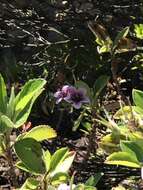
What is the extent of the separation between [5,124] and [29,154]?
9 centimetres

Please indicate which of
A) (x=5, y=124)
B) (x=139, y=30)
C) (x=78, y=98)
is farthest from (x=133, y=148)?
(x=139, y=30)

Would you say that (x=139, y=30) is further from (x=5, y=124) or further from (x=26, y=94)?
(x=5, y=124)

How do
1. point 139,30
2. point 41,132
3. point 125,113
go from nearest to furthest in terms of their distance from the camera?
point 41,132
point 125,113
point 139,30

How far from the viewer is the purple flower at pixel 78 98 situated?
1477 millimetres

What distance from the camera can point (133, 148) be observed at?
110 cm

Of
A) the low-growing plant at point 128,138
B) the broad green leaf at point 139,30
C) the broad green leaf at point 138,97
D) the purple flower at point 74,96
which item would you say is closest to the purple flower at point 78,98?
the purple flower at point 74,96

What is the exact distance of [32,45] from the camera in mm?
2053

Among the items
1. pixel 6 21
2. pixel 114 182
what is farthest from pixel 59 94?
pixel 6 21

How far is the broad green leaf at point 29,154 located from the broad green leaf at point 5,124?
1.6 inches

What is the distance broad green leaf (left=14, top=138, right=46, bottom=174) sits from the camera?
3.78 feet

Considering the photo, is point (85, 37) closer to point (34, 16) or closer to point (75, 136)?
point (34, 16)

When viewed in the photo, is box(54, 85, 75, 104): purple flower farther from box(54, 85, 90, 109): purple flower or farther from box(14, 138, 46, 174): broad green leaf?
box(14, 138, 46, 174): broad green leaf

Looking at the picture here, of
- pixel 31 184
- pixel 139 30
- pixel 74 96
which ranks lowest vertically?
pixel 31 184

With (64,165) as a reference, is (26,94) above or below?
above
